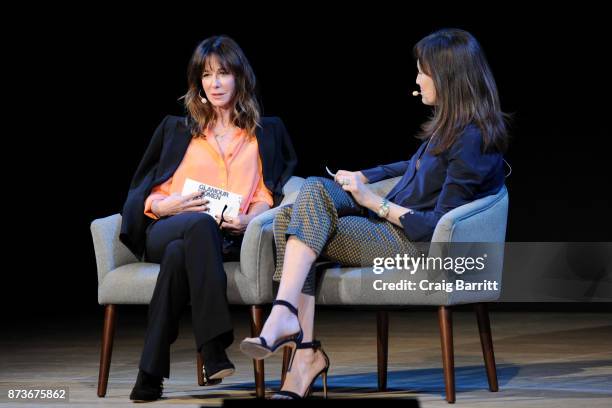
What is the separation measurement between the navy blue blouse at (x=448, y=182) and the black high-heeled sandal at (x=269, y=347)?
1.55 feet

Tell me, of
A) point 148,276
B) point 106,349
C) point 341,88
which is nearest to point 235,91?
point 148,276

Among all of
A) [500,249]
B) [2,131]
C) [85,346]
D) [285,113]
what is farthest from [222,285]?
[2,131]

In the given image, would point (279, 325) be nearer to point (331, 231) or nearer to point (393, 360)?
point (331, 231)

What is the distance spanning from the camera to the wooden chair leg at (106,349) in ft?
11.1

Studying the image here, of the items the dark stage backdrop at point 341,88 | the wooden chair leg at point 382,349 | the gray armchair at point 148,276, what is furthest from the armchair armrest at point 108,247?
the dark stage backdrop at point 341,88

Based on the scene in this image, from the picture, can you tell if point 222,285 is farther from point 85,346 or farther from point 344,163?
point 344,163

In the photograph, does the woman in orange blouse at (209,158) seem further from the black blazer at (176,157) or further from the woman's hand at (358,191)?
the woman's hand at (358,191)

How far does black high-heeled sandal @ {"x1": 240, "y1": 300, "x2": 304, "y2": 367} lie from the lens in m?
2.88

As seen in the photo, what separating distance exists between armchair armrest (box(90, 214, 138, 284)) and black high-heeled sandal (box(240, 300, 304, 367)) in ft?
2.60

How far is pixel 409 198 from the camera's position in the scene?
3.40 meters

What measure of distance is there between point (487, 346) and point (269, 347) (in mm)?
856

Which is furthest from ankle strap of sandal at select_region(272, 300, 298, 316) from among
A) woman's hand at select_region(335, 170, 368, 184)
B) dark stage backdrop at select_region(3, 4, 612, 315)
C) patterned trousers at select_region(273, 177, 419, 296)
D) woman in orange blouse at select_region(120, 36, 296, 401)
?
dark stage backdrop at select_region(3, 4, 612, 315)

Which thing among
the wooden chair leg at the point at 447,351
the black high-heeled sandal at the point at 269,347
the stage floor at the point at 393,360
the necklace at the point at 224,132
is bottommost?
the stage floor at the point at 393,360

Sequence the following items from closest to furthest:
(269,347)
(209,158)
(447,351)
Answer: (269,347) → (447,351) → (209,158)
